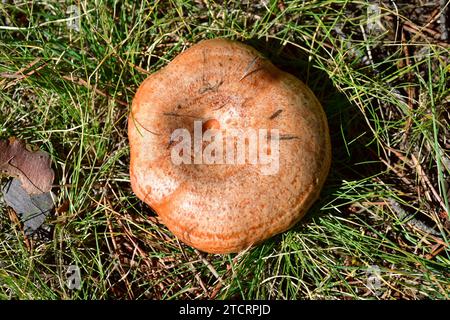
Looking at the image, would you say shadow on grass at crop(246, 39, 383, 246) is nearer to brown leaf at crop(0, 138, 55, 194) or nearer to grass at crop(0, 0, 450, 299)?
grass at crop(0, 0, 450, 299)

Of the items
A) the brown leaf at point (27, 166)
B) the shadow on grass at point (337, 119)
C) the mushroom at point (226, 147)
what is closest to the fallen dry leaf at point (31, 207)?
the brown leaf at point (27, 166)

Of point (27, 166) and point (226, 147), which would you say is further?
point (27, 166)

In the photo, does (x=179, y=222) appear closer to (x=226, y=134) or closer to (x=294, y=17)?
(x=226, y=134)

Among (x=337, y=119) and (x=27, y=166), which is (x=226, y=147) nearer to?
(x=337, y=119)

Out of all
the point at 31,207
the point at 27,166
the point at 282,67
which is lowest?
the point at 31,207

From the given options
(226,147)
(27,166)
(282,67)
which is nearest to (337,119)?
(282,67)

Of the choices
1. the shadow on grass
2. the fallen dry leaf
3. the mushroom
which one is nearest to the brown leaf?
the fallen dry leaf

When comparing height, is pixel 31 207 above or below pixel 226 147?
below

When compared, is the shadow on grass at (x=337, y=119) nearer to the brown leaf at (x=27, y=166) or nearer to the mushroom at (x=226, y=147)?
the mushroom at (x=226, y=147)
